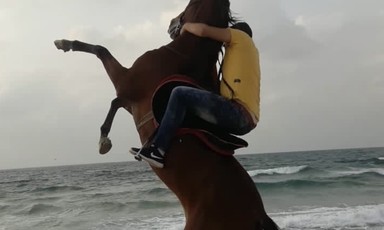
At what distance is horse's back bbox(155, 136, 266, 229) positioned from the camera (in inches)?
105

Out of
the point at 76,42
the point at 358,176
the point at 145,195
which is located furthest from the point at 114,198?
the point at 76,42

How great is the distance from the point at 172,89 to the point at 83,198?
22.8 m

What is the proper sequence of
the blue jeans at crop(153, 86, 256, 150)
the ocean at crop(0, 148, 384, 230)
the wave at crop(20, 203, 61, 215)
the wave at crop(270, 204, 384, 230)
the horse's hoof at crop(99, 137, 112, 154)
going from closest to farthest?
the blue jeans at crop(153, 86, 256, 150) < the horse's hoof at crop(99, 137, 112, 154) < the wave at crop(270, 204, 384, 230) < the ocean at crop(0, 148, 384, 230) < the wave at crop(20, 203, 61, 215)

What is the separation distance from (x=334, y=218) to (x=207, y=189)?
42.6ft

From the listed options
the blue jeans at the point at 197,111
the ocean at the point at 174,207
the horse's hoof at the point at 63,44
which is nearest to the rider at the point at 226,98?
the blue jeans at the point at 197,111

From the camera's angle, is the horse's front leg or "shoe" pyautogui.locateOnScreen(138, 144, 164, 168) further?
the horse's front leg

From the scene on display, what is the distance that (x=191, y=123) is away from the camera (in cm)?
272

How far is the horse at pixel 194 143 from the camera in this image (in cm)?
267

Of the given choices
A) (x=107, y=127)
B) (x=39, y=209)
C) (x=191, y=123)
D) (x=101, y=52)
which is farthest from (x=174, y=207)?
(x=191, y=123)

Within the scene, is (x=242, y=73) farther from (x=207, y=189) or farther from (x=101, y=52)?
(x=101, y=52)

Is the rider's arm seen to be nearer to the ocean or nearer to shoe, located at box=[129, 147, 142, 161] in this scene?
shoe, located at box=[129, 147, 142, 161]

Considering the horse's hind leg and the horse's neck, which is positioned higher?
the horse's hind leg

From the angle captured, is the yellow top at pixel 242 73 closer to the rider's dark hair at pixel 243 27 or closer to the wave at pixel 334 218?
the rider's dark hair at pixel 243 27

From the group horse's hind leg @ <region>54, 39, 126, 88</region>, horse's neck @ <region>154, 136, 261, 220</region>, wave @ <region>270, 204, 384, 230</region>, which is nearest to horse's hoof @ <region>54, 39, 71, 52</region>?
horse's hind leg @ <region>54, 39, 126, 88</region>
